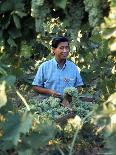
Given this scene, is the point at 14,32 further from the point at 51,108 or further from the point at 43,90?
the point at 43,90

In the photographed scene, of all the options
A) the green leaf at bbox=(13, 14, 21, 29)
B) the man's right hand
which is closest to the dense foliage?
the green leaf at bbox=(13, 14, 21, 29)

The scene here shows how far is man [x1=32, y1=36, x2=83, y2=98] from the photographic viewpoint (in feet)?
17.3

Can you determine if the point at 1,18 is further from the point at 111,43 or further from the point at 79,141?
the point at 79,141

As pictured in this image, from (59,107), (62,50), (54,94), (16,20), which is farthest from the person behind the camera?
(62,50)

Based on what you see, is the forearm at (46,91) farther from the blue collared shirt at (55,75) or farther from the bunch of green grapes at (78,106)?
the bunch of green grapes at (78,106)

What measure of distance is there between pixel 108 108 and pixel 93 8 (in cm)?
53

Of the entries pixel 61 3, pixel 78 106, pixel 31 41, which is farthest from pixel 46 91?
pixel 61 3

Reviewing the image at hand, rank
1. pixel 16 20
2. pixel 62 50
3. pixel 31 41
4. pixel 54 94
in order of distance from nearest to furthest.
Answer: pixel 16 20
pixel 31 41
pixel 54 94
pixel 62 50

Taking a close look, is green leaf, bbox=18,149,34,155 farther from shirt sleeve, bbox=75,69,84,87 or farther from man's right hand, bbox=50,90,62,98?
shirt sleeve, bbox=75,69,84,87

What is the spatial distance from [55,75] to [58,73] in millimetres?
42

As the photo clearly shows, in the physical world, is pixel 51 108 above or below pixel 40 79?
below

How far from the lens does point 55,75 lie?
5309 millimetres

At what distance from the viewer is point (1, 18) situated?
9.78ft

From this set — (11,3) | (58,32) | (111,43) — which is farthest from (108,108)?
(58,32)
